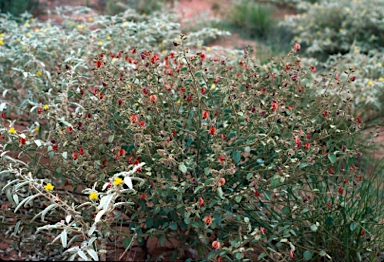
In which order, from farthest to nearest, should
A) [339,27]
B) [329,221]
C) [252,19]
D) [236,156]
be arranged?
[252,19]
[339,27]
[329,221]
[236,156]

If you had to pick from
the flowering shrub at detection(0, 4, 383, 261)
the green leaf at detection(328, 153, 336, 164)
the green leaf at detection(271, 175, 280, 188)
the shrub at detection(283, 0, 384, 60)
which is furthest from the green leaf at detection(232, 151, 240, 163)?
the shrub at detection(283, 0, 384, 60)

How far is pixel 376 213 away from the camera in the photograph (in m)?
2.82

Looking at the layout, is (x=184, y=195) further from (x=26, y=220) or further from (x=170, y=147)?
(x=26, y=220)

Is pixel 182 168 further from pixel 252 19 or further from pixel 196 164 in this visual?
pixel 252 19

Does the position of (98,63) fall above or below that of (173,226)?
above

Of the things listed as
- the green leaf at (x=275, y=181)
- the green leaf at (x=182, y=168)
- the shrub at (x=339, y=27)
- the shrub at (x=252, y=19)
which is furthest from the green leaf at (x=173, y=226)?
the shrub at (x=252, y=19)

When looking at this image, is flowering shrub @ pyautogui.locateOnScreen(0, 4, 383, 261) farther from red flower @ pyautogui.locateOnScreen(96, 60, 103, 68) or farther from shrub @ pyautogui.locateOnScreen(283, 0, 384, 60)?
shrub @ pyautogui.locateOnScreen(283, 0, 384, 60)

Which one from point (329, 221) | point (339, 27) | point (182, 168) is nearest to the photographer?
point (182, 168)

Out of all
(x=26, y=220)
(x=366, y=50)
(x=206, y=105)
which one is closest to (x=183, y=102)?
(x=206, y=105)

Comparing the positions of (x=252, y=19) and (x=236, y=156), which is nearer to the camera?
(x=236, y=156)

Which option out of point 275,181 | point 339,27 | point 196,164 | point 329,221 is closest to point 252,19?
point 339,27

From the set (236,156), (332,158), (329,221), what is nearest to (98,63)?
(236,156)

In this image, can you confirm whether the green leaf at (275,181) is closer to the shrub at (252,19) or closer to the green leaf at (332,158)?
the green leaf at (332,158)

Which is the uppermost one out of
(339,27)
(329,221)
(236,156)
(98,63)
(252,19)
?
(98,63)
